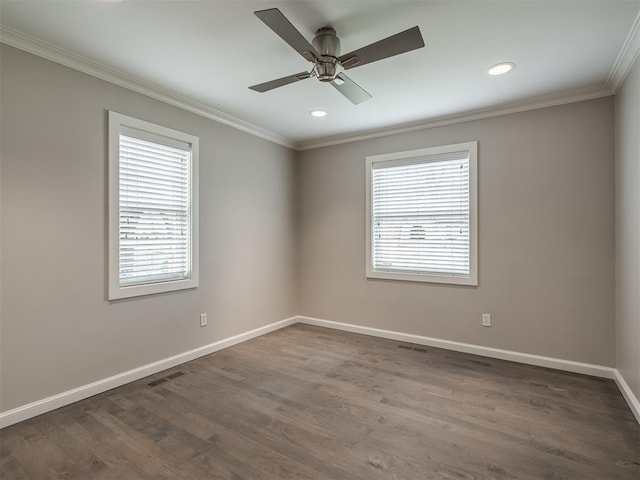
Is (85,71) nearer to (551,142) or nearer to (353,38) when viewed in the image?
(353,38)

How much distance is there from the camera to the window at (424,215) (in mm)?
3680

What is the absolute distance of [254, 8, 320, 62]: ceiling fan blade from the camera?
163cm

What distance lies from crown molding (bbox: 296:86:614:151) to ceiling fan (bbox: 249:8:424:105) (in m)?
1.71

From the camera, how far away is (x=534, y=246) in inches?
130

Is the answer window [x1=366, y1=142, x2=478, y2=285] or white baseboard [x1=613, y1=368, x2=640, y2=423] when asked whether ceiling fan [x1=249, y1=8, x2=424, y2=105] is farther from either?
white baseboard [x1=613, y1=368, x2=640, y2=423]

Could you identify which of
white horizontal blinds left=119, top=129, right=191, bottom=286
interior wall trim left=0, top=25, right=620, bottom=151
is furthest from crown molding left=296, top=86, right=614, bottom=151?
white horizontal blinds left=119, top=129, right=191, bottom=286

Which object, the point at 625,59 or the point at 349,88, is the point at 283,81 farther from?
the point at 625,59

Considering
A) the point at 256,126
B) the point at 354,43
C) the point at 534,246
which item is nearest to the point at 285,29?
the point at 354,43

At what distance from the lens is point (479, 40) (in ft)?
7.49

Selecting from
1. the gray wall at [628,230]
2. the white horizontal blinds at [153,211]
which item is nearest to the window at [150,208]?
the white horizontal blinds at [153,211]

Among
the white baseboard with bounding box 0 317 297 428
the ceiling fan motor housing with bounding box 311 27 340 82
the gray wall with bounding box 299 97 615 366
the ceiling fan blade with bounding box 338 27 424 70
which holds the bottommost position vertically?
the white baseboard with bounding box 0 317 297 428

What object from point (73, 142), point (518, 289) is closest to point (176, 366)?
point (73, 142)

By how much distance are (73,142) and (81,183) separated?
12.4 inches

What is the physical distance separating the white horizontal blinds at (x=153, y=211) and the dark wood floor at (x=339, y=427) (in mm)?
1001
